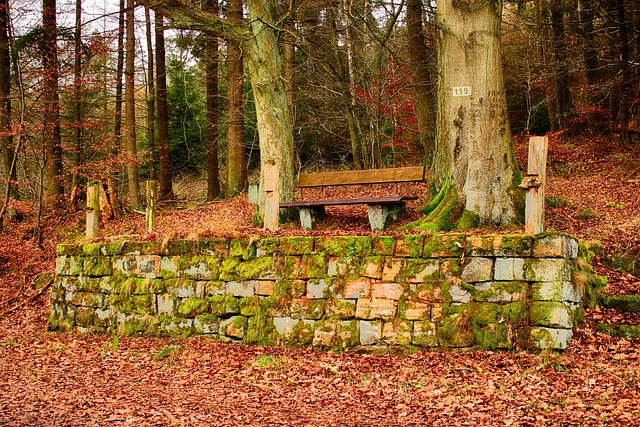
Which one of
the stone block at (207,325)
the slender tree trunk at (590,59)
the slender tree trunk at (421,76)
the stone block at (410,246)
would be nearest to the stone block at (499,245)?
the stone block at (410,246)

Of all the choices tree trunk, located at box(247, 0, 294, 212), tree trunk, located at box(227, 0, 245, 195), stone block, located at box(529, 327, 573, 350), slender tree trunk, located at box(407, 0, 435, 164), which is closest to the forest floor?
stone block, located at box(529, 327, 573, 350)

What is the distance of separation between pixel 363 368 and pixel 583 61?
42.7 feet

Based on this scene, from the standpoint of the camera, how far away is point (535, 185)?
6.16 m

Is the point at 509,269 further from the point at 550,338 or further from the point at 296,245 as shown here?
the point at 296,245

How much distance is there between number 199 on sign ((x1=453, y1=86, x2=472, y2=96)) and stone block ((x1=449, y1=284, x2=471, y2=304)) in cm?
269

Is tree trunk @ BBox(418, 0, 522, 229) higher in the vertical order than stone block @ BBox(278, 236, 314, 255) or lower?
higher

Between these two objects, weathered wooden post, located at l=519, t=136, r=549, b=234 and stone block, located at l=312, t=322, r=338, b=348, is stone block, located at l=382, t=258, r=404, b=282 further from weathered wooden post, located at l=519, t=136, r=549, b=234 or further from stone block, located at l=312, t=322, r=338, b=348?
weathered wooden post, located at l=519, t=136, r=549, b=234

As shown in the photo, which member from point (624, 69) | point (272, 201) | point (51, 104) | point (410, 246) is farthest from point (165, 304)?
point (624, 69)

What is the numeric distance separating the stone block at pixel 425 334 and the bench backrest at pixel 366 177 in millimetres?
2940

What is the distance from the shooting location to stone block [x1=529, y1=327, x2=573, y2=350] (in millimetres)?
5816

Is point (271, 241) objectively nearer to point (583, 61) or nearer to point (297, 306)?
point (297, 306)

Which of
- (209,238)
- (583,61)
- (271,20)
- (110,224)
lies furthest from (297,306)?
(583,61)

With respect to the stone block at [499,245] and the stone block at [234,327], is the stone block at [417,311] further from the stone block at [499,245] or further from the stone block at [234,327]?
the stone block at [234,327]

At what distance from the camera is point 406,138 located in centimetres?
1716
